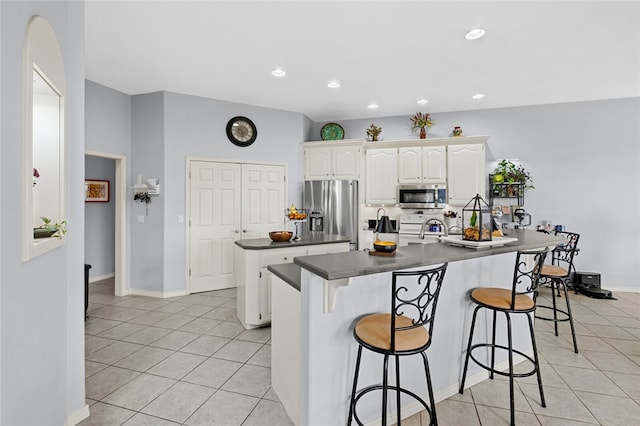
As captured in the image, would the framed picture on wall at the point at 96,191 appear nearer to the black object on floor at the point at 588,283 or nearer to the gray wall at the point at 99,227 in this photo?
the gray wall at the point at 99,227

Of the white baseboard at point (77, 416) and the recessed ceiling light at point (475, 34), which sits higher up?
the recessed ceiling light at point (475, 34)

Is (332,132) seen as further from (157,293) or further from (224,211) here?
(157,293)

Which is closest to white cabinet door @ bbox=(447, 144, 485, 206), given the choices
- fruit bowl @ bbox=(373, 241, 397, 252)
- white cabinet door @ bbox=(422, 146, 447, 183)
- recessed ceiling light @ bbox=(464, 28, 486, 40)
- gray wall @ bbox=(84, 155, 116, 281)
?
white cabinet door @ bbox=(422, 146, 447, 183)

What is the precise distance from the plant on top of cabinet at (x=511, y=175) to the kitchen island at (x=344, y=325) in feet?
9.79

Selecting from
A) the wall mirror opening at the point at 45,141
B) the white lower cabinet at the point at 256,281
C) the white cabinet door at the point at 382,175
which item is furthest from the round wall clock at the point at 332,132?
the wall mirror opening at the point at 45,141

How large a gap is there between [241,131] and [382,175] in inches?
95.3

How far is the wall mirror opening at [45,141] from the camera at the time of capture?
1.29 metres

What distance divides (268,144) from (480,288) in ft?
12.7

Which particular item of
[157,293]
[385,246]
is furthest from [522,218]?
[157,293]

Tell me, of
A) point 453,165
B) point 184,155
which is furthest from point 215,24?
point 453,165

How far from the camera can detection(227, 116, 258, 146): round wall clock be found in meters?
4.79

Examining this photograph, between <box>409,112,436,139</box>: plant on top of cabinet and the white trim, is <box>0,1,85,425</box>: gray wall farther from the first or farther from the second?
<box>409,112,436,139</box>: plant on top of cabinet

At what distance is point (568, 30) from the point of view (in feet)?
9.14

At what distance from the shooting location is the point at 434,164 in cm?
498
